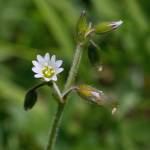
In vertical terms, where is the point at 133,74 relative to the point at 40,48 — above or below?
below

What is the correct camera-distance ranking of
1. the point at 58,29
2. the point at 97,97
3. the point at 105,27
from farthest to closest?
→ the point at 58,29 < the point at 105,27 < the point at 97,97

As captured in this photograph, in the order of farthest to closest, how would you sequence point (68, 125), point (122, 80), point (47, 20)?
point (122, 80)
point (47, 20)
point (68, 125)

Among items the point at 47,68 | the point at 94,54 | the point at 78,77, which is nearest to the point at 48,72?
the point at 47,68

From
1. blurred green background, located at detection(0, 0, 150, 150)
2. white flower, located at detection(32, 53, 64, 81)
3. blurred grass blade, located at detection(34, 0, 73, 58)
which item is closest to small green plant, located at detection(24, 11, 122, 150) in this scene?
white flower, located at detection(32, 53, 64, 81)

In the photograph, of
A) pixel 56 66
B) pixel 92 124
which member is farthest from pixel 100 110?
pixel 56 66

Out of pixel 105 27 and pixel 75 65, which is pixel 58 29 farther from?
pixel 75 65

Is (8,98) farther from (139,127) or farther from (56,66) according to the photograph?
(56,66)

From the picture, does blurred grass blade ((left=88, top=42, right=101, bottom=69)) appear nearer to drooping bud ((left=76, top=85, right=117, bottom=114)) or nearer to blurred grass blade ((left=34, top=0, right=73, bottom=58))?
drooping bud ((left=76, top=85, right=117, bottom=114))
